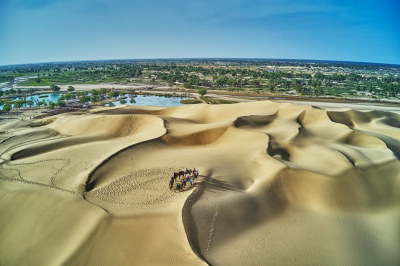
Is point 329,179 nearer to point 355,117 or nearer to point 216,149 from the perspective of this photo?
point 216,149

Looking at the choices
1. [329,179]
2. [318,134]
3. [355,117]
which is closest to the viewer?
[329,179]

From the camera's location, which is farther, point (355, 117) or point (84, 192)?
point (355, 117)

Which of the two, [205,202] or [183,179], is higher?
[183,179]

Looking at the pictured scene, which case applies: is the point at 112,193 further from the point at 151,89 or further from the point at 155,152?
the point at 151,89

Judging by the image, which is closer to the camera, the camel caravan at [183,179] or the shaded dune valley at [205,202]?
Answer: the shaded dune valley at [205,202]

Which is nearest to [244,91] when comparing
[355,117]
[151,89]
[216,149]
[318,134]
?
[151,89]

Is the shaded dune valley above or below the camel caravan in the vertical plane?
below

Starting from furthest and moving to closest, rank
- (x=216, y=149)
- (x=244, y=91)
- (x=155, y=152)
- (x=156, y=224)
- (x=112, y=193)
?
(x=244, y=91) → (x=216, y=149) → (x=155, y=152) → (x=112, y=193) → (x=156, y=224)

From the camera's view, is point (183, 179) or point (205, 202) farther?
point (183, 179)
